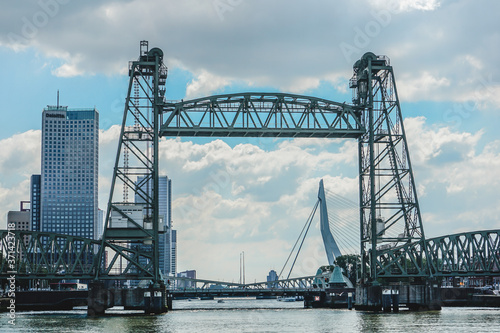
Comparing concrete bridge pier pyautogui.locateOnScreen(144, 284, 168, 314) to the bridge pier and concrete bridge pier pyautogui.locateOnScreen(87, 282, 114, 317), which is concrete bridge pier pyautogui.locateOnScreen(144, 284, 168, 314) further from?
the bridge pier

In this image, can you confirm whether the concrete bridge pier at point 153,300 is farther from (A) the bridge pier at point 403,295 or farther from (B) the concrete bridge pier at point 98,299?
(A) the bridge pier at point 403,295

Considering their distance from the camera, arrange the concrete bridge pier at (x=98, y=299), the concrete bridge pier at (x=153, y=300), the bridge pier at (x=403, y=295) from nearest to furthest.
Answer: the concrete bridge pier at (x=153, y=300) → the concrete bridge pier at (x=98, y=299) → the bridge pier at (x=403, y=295)

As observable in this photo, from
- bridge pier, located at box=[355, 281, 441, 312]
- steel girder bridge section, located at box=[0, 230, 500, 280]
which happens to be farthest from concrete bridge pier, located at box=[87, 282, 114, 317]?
bridge pier, located at box=[355, 281, 441, 312]

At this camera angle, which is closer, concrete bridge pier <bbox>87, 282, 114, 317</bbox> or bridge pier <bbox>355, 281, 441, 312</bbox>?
concrete bridge pier <bbox>87, 282, 114, 317</bbox>

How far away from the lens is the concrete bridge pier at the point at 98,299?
77.8 m

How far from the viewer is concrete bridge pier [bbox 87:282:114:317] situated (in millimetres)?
77750

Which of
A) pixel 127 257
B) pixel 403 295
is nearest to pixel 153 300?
pixel 127 257

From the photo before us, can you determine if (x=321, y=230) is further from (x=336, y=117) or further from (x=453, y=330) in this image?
(x=453, y=330)


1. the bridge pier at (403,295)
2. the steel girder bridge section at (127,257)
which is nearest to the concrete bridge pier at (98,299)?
the steel girder bridge section at (127,257)

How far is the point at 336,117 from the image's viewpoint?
82500 millimetres

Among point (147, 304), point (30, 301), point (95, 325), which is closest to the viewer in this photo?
point (95, 325)

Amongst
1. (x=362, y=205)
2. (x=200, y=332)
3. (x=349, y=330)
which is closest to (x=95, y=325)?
(x=200, y=332)

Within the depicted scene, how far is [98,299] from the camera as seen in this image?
77875mm

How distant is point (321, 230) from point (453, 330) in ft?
352
